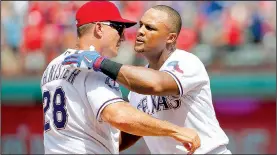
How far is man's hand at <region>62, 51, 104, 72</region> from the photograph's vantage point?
453 cm

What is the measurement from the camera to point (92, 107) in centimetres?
450

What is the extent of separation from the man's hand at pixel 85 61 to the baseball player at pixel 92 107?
0.05 meters

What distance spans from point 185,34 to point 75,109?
636cm

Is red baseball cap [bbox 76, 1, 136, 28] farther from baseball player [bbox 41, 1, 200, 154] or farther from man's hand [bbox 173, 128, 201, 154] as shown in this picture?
man's hand [bbox 173, 128, 201, 154]

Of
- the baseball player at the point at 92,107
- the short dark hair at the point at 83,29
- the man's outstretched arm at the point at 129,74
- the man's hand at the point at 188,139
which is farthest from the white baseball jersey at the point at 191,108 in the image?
the man's hand at the point at 188,139

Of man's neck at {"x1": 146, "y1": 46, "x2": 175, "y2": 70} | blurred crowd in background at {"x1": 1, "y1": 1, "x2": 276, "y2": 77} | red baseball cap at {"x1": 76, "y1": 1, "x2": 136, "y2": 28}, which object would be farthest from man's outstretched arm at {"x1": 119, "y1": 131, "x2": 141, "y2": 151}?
blurred crowd in background at {"x1": 1, "y1": 1, "x2": 276, "y2": 77}

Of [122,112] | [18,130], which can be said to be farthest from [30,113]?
[122,112]

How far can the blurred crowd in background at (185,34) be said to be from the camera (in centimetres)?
1049

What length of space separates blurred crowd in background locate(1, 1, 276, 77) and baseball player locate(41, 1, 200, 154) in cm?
576

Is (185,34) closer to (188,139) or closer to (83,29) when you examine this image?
(83,29)

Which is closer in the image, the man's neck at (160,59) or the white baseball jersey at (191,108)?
the white baseball jersey at (191,108)

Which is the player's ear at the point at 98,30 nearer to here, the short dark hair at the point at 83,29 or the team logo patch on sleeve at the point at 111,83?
the short dark hair at the point at 83,29

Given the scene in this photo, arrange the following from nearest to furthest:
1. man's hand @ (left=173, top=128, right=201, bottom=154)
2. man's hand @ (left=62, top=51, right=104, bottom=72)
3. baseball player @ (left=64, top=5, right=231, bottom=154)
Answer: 1. man's hand @ (left=173, top=128, right=201, bottom=154)
2. man's hand @ (left=62, top=51, right=104, bottom=72)
3. baseball player @ (left=64, top=5, right=231, bottom=154)

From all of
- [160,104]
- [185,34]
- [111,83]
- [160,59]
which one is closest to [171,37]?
[160,59]
